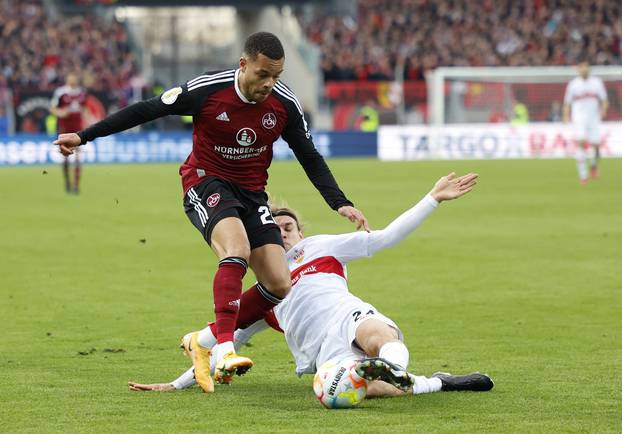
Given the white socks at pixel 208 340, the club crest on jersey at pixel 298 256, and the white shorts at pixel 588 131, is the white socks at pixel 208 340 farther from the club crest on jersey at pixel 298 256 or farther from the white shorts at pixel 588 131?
the white shorts at pixel 588 131

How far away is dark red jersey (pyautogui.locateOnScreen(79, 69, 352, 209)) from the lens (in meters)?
7.19

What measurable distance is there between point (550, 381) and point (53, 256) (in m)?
8.67

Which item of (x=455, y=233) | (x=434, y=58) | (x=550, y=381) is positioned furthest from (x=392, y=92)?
(x=550, y=381)

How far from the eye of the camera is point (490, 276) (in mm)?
12555

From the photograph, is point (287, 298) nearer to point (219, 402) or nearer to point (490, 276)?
point (219, 402)

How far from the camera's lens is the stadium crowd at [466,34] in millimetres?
45219

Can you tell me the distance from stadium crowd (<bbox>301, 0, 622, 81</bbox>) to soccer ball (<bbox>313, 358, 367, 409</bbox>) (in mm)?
37471

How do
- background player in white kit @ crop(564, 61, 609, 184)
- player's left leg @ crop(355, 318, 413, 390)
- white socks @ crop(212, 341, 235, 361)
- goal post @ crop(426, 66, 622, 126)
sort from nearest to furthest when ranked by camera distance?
1. player's left leg @ crop(355, 318, 413, 390)
2. white socks @ crop(212, 341, 235, 361)
3. background player in white kit @ crop(564, 61, 609, 184)
4. goal post @ crop(426, 66, 622, 126)

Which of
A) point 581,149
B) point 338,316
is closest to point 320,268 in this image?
point 338,316

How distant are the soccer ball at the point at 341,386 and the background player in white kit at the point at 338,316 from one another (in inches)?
7.9

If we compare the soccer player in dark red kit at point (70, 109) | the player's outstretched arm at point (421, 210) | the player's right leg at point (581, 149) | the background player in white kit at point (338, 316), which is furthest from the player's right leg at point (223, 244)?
the player's right leg at point (581, 149)

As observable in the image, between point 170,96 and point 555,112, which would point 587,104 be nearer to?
point 555,112

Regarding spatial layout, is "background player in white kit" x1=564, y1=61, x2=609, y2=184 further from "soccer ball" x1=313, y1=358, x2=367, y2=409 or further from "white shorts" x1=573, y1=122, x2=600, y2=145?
"soccer ball" x1=313, y1=358, x2=367, y2=409

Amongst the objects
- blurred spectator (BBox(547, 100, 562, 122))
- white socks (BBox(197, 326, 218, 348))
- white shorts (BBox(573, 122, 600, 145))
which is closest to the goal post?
blurred spectator (BBox(547, 100, 562, 122))
